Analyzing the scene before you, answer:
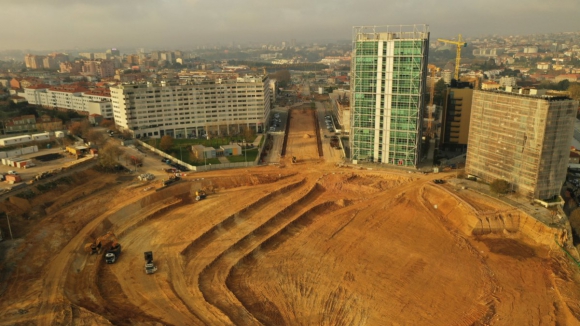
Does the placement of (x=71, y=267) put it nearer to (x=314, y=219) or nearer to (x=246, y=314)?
(x=246, y=314)

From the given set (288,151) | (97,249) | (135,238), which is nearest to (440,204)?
(288,151)

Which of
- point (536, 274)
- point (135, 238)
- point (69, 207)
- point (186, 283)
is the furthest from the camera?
point (69, 207)

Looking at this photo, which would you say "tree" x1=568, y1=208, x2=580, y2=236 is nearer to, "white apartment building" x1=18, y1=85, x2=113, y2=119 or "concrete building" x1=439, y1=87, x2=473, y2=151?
"concrete building" x1=439, y1=87, x2=473, y2=151

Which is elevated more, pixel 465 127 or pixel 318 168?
pixel 465 127

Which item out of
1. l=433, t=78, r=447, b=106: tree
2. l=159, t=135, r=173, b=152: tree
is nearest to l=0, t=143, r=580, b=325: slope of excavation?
l=159, t=135, r=173, b=152: tree

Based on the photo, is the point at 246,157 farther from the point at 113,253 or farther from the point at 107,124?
the point at 107,124

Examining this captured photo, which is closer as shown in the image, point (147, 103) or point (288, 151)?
point (288, 151)

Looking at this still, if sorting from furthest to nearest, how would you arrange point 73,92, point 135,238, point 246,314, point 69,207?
point 73,92 < point 69,207 < point 135,238 < point 246,314
